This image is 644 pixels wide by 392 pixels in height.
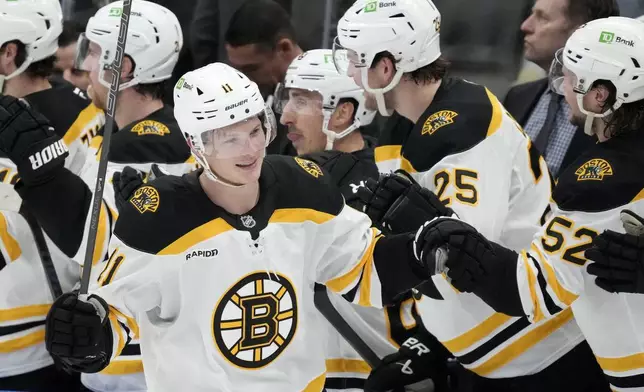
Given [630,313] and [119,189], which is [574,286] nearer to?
[630,313]

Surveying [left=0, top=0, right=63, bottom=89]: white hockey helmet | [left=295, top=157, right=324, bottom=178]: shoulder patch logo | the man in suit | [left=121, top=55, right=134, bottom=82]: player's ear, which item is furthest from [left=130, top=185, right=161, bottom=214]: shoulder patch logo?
the man in suit

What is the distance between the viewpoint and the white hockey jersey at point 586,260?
7.61 ft

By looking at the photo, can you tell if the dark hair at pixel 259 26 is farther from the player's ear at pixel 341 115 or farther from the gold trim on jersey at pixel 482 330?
the gold trim on jersey at pixel 482 330

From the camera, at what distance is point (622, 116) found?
241cm

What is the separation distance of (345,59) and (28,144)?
97 cm

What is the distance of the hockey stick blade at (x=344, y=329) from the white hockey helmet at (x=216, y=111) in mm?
1005

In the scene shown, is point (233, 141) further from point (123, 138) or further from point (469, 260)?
point (123, 138)

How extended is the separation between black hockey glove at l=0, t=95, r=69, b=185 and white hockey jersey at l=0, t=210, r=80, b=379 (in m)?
0.25

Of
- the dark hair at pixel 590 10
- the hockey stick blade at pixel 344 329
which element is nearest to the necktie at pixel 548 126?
the dark hair at pixel 590 10

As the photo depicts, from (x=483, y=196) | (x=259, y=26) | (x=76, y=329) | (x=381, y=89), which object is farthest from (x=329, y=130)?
(x=76, y=329)

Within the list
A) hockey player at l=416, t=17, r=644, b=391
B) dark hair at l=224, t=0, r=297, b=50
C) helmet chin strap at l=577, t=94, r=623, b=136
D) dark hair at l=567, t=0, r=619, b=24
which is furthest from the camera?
dark hair at l=224, t=0, r=297, b=50

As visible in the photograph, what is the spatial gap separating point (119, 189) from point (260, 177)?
1.75 feet

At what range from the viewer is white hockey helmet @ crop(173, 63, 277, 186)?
2.21 m

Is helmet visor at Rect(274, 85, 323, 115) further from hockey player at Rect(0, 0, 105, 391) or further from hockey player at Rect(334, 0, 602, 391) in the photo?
hockey player at Rect(0, 0, 105, 391)
